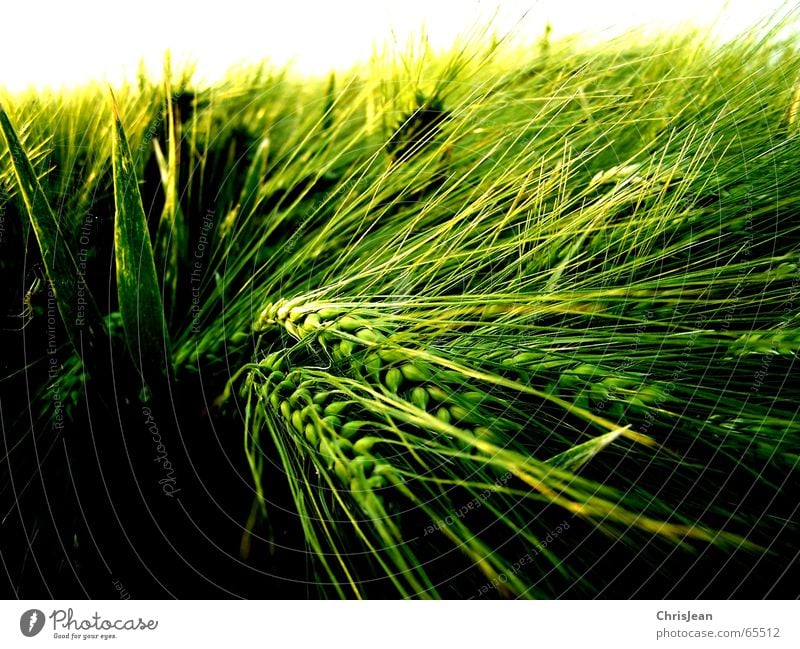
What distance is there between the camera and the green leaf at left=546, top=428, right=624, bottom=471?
0.31 meters

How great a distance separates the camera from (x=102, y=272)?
49 centimetres

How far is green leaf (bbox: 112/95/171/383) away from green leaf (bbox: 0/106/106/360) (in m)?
0.03

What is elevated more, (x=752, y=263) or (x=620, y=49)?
(x=620, y=49)

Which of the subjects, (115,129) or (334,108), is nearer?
(115,129)

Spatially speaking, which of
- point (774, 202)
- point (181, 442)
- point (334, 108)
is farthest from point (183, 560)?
point (774, 202)

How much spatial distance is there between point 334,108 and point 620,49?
0.26 meters

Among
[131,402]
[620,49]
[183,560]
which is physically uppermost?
[620,49]

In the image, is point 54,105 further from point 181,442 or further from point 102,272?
point 181,442
